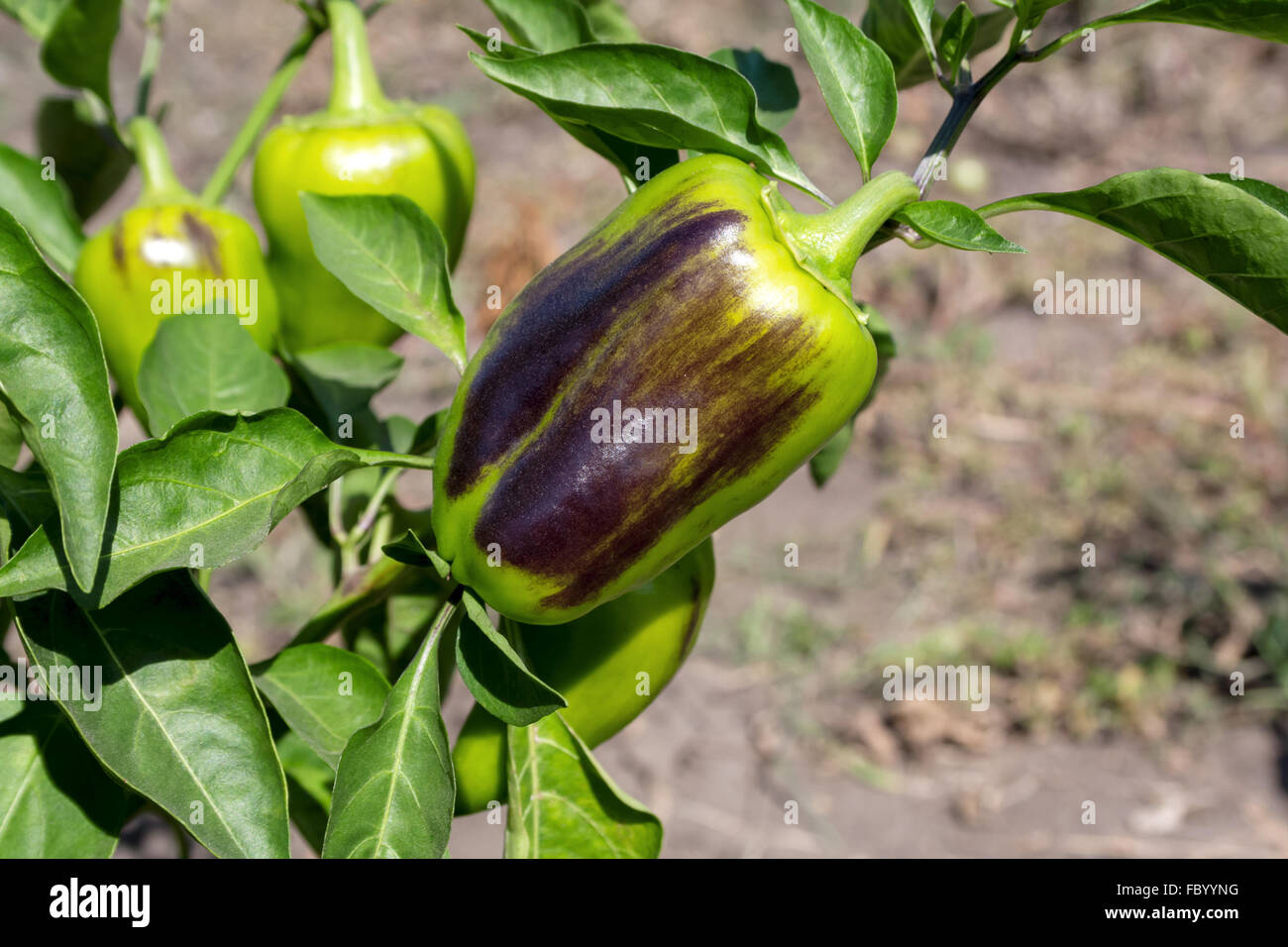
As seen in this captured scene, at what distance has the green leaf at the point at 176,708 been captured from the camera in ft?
1.89

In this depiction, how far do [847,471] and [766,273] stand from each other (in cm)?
243

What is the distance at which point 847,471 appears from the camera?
295 cm

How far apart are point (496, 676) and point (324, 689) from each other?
0.13 m

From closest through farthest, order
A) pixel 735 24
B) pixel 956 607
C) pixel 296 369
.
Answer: pixel 296 369, pixel 956 607, pixel 735 24

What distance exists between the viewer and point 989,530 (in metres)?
2.78

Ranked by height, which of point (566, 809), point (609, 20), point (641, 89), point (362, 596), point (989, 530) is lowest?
point (566, 809)

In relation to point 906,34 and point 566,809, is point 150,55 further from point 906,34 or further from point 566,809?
point 566,809

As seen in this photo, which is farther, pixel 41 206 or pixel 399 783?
pixel 41 206

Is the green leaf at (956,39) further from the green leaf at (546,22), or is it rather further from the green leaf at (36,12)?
the green leaf at (36,12)

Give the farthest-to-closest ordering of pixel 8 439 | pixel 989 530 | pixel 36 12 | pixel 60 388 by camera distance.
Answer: pixel 989 530 < pixel 36 12 < pixel 8 439 < pixel 60 388

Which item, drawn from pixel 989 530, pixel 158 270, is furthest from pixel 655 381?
pixel 989 530

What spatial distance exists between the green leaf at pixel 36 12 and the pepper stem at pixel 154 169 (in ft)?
0.38
